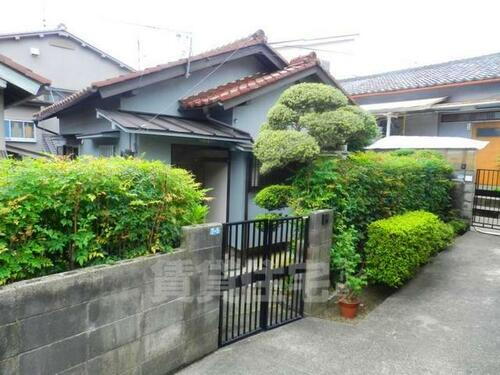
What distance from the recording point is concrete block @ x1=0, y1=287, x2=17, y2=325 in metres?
2.33

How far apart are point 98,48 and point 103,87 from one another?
14.1 m

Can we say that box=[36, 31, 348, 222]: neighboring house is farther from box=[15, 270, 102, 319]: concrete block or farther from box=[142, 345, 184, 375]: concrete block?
box=[142, 345, 184, 375]: concrete block

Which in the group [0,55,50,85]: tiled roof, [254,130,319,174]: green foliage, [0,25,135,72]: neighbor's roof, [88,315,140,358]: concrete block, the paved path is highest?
[0,25,135,72]: neighbor's roof

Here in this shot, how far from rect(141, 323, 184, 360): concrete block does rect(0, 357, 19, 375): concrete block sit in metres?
1.03

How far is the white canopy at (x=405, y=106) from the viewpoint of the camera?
44.8 feet

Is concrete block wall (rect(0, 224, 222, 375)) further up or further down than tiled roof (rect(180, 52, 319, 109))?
further down

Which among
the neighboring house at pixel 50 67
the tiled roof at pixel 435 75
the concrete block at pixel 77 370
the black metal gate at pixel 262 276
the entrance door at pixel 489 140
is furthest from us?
the neighboring house at pixel 50 67

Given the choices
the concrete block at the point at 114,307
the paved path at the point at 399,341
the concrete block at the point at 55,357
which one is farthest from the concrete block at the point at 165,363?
the concrete block at the point at 55,357

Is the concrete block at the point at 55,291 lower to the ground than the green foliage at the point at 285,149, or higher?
lower

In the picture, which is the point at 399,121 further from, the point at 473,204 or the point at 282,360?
the point at 282,360

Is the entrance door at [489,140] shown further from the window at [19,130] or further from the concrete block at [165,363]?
the window at [19,130]

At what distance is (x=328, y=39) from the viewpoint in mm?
7160

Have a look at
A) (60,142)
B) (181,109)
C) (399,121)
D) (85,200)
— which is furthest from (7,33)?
(399,121)

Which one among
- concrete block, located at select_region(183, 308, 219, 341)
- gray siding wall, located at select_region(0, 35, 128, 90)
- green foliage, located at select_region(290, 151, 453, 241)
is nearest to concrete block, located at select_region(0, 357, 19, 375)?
concrete block, located at select_region(183, 308, 219, 341)
